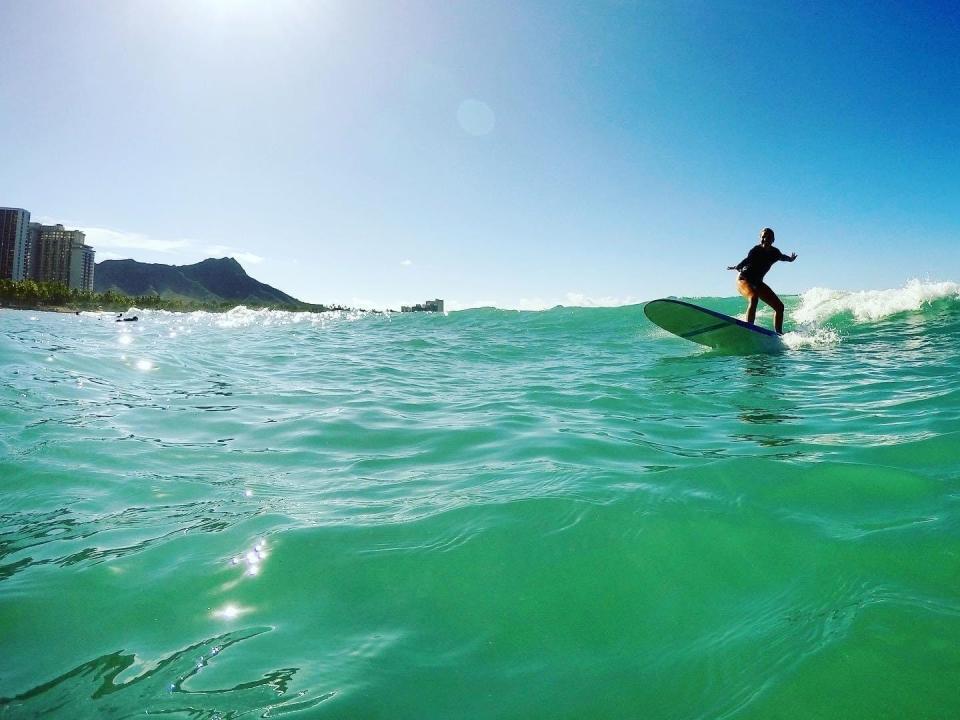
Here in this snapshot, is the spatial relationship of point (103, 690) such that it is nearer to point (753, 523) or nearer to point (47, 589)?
point (47, 589)

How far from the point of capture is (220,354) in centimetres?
1164

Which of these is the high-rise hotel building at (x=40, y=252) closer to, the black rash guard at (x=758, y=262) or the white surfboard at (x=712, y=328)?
the white surfboard at (x=712, y=328)

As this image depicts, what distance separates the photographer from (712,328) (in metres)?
10.3

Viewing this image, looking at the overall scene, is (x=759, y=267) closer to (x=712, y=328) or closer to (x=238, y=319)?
(x=712, y=328)

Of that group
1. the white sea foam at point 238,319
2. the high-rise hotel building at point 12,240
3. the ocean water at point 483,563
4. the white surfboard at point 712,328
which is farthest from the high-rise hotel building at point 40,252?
the ocean water at point 483,563

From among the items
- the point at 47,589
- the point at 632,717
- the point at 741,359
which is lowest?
the point at 47,589

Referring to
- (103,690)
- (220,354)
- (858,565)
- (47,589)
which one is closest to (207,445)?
(47,589)

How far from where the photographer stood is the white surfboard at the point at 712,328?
32.1ft

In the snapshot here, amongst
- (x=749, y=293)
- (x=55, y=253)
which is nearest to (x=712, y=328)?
(x=749, y=293)

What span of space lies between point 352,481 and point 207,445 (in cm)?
158

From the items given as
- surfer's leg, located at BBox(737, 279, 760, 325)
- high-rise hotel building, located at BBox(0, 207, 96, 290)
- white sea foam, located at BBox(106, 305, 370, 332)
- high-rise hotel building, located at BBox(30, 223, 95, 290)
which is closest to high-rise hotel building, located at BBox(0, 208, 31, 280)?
high-rise hotel building, located at BBox(0, 207, 96, 290)

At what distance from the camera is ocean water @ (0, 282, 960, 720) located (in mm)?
1522

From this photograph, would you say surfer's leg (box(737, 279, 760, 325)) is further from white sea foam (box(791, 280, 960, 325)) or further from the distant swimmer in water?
white sea foam (box(791, 280, 960, 325))

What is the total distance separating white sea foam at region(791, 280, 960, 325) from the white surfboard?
6.56 meters
